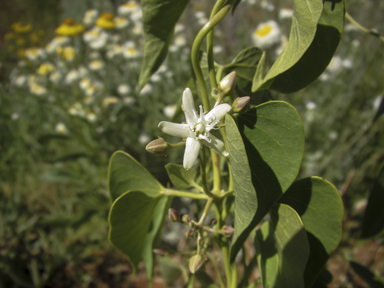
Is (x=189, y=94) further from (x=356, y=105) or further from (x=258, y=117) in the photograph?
(x=356, y=105)

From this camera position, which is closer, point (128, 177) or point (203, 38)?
point (203, 38)

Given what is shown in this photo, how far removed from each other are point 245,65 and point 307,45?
0.15m

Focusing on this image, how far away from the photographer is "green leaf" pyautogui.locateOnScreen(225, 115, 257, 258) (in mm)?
290

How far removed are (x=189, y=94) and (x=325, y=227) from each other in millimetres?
243

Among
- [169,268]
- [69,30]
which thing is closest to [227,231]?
[169,268]

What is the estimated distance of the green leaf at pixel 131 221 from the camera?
1.33 feet

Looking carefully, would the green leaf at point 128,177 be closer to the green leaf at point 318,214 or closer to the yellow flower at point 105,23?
the green leaf at point 318,214

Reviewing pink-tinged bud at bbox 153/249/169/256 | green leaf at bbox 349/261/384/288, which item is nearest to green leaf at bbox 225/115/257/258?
pink-tinged bud at bbox 153/249/169/256

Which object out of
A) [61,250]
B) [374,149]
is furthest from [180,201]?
[374,149]

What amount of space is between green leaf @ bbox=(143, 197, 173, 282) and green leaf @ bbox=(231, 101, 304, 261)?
0.59 ft

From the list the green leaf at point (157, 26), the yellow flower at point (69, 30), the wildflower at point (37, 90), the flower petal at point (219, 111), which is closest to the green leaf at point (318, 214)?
the flower petal at point (219, 111)

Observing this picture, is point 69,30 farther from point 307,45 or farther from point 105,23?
point 307,45

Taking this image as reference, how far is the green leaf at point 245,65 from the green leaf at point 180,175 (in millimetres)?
151

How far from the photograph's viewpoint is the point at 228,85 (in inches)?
13.7
